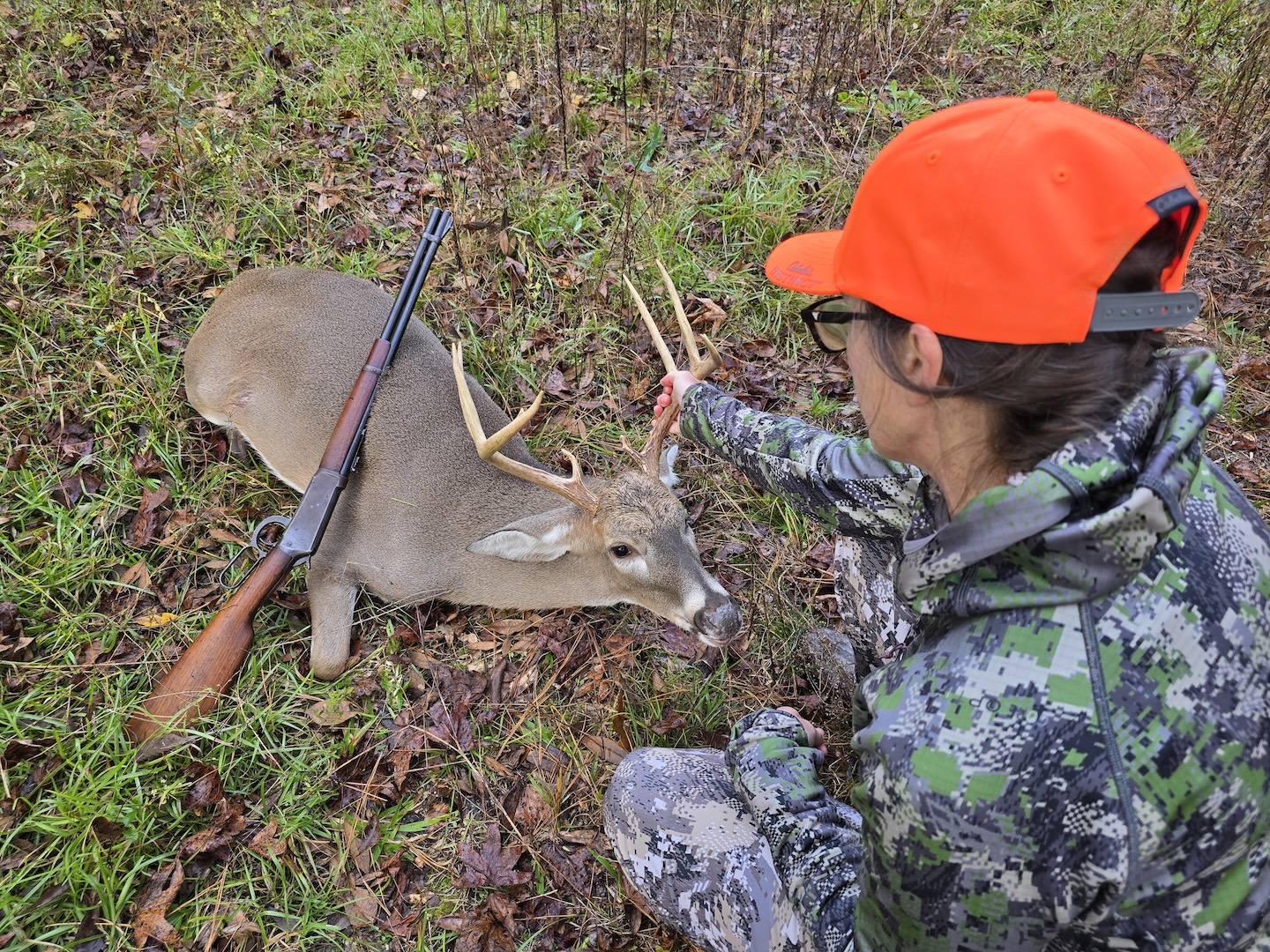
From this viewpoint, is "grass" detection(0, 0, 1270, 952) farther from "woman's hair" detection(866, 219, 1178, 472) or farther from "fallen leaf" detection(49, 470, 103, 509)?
"woman's hair" detection(866, 219, 1178, 472)

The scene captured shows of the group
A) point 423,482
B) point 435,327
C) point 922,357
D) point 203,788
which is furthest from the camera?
point 435,327

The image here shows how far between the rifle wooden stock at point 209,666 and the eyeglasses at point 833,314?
9.25 ft

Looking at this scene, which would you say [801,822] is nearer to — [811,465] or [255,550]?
[811,465]

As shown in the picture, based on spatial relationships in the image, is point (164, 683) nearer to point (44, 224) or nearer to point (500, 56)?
point (44, 224)

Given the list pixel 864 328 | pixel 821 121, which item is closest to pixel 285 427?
pixel 864 328

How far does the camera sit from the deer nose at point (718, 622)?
12.0 ft

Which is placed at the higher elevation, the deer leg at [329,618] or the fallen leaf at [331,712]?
the deer leg at [329,618]

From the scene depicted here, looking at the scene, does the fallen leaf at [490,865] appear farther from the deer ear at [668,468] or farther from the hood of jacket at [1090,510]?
the hood of jacket at [1090,510]

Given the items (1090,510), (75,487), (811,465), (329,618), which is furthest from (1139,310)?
(75,487)

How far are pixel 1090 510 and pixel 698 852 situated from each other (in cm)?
179

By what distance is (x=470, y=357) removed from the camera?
16.7 feet

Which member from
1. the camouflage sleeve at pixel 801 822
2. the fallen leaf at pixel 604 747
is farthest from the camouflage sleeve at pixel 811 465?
the fallen leaf at pixel 604 747

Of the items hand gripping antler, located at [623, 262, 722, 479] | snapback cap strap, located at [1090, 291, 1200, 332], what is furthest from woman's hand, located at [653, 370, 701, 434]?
snapback cap strap, located at [1090, 291, 1200, 332]

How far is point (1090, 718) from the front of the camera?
1442 mm
